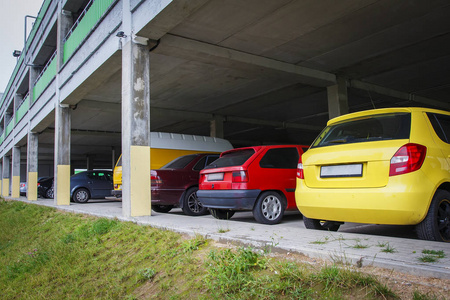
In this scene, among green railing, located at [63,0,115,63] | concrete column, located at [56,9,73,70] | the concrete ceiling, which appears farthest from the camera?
concrete column, located at [56,9,73,70]

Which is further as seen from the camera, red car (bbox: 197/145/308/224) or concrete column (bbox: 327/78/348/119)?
concrete column (bbox: 327/78/348/119)

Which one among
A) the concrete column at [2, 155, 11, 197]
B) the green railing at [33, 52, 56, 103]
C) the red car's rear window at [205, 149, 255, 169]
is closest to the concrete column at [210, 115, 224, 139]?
the green railing at [33, 52, 56, 103]

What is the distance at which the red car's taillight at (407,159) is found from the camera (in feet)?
12.8

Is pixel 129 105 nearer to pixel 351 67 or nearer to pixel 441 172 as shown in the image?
pixel 441 172

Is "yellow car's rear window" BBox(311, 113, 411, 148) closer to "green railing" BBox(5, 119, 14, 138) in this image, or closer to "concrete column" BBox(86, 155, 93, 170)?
"green railing" BBox(5, 119, 14, 138)

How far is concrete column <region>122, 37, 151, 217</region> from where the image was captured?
8.05 metres

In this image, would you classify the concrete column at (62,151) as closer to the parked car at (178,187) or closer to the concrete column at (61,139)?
the concrete column at (61,139)

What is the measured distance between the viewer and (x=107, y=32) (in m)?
10.1

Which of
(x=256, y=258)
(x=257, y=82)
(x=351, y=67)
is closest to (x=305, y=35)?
(x=351, y=67)

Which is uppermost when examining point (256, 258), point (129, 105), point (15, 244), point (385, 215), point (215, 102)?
point (215, 102)

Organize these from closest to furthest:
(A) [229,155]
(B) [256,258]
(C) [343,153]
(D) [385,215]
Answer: (B) [256,258] < (D) [385,215] < (C) [343,153] < (A) [229,155]

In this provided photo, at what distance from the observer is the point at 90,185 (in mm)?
17078

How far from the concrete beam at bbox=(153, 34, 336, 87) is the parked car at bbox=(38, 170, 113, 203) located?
8.92m

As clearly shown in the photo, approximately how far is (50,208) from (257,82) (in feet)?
29.5
